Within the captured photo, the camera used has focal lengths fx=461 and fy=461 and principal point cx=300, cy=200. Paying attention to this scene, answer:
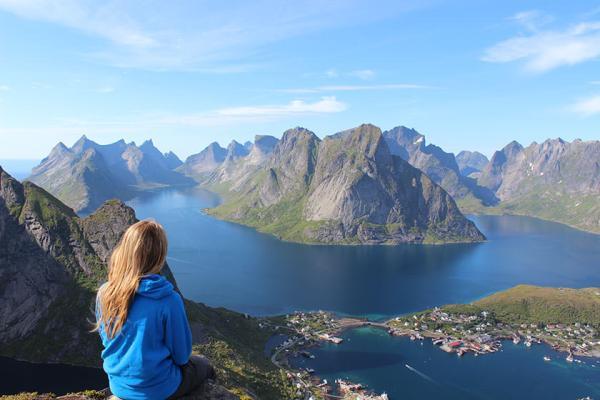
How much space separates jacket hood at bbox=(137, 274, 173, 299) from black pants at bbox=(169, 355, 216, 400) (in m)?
2.26

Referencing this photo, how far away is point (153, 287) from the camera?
354 inches

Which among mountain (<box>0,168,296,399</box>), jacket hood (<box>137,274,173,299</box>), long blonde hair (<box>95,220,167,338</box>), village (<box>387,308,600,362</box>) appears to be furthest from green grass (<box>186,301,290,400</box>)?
jacket hood (<box>137,274,173,299</box>)

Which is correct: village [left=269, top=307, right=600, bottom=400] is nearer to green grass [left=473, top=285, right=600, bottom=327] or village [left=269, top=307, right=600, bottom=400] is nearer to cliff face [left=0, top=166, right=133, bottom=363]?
green grass [left=473, top=285, right=600, bottom=327]

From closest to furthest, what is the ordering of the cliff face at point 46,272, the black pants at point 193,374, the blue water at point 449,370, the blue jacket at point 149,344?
the blue jacket at point 149,344 < the black pants at point 193,374 < the cliff face at point 46,272 < the blue water at point 449,370

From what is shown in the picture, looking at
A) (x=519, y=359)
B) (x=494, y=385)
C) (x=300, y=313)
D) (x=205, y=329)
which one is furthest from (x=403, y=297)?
(x=205, y=329)

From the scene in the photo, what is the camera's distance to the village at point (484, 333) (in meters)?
135

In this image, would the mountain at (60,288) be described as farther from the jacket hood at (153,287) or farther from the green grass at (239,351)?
the jacket hood at (153,287)

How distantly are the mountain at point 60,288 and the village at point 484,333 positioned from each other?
5042 centimetres

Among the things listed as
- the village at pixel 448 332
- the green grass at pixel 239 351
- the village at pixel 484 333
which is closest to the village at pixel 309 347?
the village at pixel 448 332

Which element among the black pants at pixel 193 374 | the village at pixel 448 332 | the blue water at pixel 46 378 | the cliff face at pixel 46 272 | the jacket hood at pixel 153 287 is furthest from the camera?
the village at pixel 448 332

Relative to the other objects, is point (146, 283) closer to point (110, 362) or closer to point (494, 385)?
point (110, 362)

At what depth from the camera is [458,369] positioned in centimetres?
12069

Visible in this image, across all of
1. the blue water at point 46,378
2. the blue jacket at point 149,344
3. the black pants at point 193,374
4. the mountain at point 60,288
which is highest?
the blue jacket at point 149,344

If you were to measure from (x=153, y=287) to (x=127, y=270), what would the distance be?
65 cm
